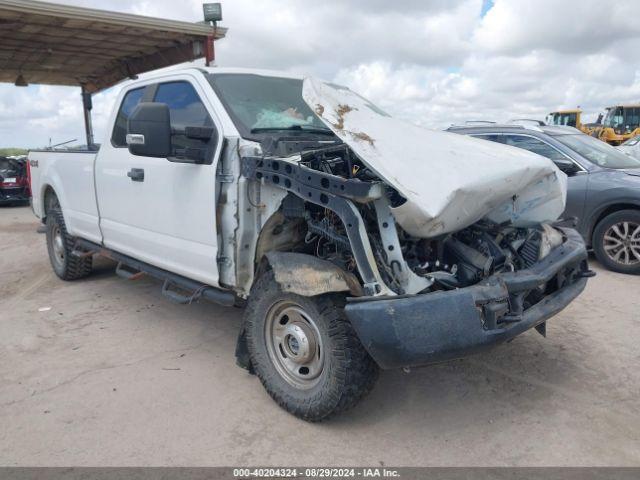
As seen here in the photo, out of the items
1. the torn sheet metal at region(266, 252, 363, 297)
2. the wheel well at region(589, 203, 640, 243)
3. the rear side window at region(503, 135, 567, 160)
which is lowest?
the wheel well at region(589, 203, 640, 243)

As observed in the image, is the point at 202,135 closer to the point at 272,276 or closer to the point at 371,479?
the point at 272,276

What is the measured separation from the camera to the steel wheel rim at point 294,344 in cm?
305

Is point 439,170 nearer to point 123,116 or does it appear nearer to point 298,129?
point 298,129

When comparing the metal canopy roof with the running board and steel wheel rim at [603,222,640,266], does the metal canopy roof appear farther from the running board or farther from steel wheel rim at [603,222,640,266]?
steel wheel rim at [603,222,640,266]

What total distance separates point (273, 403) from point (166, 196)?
1.75m

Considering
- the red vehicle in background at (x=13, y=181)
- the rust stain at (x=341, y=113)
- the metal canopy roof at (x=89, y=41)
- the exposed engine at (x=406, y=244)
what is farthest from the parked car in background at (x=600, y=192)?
the red vehicle in background at (x=13, y=181)

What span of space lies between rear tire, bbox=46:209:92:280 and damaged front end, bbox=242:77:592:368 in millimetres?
3565

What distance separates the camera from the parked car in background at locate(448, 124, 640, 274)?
613 centimetres

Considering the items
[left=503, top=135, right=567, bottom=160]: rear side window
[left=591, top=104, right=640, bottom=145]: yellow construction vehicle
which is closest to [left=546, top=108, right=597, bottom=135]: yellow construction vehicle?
[left=591, top=104, right=640, bottom=145]: yellow construction vehicle

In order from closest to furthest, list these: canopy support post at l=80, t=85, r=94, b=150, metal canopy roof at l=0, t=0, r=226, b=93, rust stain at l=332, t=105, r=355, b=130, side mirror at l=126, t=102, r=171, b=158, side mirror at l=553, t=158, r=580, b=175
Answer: rust stain at l=332, t=105, r=355, b=130, side mirror at l=126, t=102, r=171, b=158, side mirror at l=553, t=158, r=580, b=175, metal canopy roof at l=0, t=0, r=226, b=93, canopy support post at l=80, t=85, r=94, b=150

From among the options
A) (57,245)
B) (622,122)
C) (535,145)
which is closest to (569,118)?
(622,122)

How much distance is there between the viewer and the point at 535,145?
7.14m

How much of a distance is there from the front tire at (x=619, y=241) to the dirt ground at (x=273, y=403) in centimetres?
153

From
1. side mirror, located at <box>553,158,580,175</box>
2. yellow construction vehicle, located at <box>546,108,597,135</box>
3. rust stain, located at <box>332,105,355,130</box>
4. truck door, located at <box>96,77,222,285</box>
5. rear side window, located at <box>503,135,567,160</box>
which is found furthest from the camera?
yellow construction vehicle, located at <box>546,108,597,135</box>
